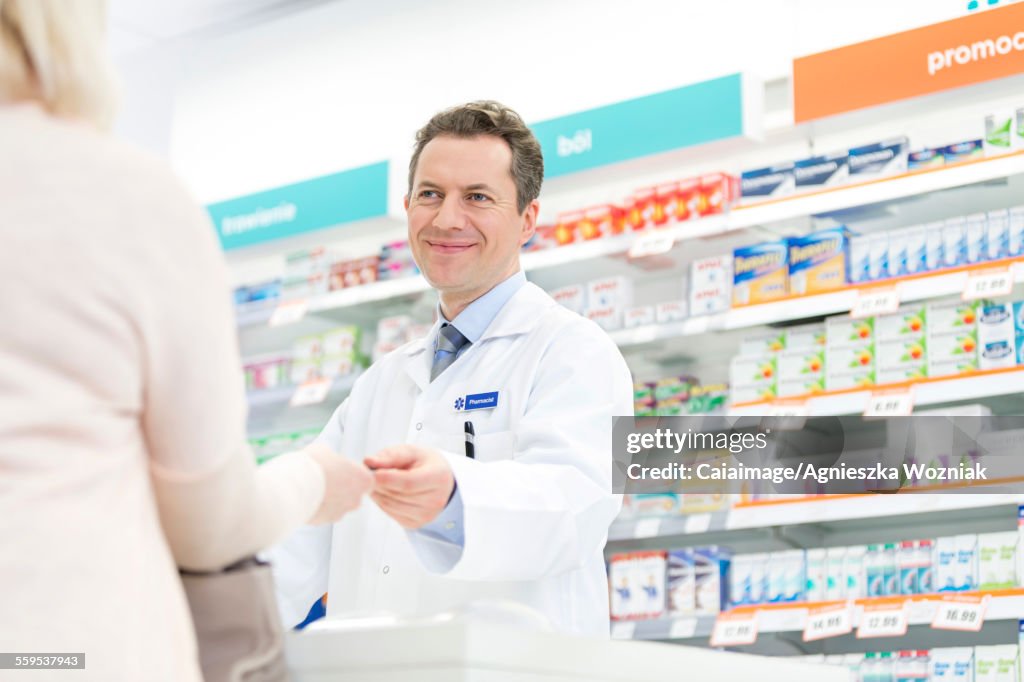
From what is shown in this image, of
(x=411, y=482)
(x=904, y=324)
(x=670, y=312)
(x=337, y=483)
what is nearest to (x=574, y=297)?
(x=670, y=312)

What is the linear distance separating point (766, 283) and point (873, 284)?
0.43 meters

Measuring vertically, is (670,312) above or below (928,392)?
above

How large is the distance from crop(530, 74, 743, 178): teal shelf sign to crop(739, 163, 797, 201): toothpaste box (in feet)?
0.72

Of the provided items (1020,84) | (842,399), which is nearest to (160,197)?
(842,399)

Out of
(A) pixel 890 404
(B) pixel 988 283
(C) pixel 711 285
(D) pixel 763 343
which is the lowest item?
(A) pixel 890 404

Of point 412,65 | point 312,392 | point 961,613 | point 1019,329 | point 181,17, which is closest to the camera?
point 961,613

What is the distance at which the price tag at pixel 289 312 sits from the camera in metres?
5.87

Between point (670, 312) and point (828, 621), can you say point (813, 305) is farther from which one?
point (828, 621)

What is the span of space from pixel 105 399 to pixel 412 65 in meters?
5.87

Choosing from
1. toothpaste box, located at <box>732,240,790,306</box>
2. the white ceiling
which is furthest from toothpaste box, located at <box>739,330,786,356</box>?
the white ceiling

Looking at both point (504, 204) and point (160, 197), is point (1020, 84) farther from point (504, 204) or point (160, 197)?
point (160, 197)

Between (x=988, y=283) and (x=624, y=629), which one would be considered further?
(x=624, y=629)

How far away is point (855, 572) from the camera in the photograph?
4.35 m

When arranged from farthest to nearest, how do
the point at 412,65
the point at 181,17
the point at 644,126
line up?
1. the point at 181,17
2. the point at 412,65
3. the point at 644,126
